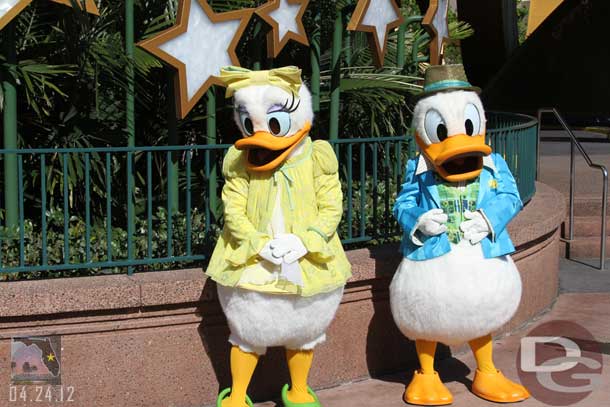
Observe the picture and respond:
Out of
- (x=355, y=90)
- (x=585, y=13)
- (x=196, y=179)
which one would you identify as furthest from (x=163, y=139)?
(x=585, y=13)

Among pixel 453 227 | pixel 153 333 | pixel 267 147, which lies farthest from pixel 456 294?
pixel 153 333

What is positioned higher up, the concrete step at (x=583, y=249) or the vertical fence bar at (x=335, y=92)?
the vertical fence bar at (x=335, y=92)

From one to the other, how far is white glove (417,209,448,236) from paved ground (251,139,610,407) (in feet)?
3.20

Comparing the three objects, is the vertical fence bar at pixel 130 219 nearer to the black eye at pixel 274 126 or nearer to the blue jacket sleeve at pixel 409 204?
the black eye at pixel 274 126

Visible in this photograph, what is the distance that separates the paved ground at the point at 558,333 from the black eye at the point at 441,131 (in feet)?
4.66

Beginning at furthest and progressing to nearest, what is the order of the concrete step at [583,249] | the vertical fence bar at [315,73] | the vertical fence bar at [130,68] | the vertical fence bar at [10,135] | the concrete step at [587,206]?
the concrete step at [587,206] < the concrete step at [583,249] < the vertical fence bar at [315,73] < the vertical fence bar at [130,68] < the vertical fence bar at [10,135]

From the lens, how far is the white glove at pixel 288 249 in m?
4.46

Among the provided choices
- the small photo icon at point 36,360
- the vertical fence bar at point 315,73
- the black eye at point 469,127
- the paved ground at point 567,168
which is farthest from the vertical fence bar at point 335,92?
the paved ground at point 567,168

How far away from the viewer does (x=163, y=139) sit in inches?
268

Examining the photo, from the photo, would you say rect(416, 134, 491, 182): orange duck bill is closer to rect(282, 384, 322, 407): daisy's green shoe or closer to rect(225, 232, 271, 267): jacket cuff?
rect(225, 232, 271, 267): jacket cuff

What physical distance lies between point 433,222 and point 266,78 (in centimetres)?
110

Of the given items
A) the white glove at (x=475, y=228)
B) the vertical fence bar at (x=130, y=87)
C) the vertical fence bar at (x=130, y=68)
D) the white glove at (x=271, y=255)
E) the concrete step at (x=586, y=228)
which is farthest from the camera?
the concrete step at (x=586, y=228)

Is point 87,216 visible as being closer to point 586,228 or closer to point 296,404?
point 296,404

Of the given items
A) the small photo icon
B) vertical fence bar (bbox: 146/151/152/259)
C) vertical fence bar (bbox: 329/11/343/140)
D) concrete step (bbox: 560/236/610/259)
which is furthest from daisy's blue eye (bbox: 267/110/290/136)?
concrete step (bbox: 560/236/610/259)
